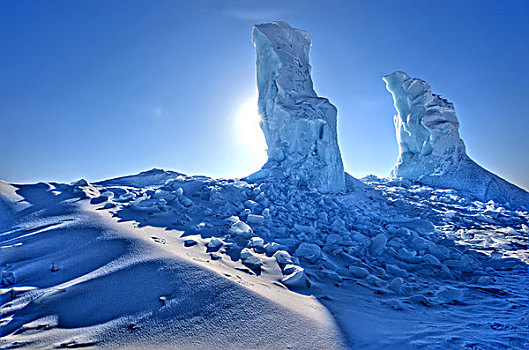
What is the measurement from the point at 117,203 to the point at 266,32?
11029mm

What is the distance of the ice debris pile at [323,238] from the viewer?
382 centimetres

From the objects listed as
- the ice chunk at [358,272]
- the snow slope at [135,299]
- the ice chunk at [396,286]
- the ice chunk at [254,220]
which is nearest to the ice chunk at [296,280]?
the snow slope at [135,299]

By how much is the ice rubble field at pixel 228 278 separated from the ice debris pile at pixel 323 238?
3cm

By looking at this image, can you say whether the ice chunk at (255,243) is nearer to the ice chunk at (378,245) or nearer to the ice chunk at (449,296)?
the ice chunk at (378,245)

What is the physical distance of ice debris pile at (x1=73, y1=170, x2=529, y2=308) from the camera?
382 centimetres

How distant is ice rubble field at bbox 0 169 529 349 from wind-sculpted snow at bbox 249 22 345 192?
3.92 m

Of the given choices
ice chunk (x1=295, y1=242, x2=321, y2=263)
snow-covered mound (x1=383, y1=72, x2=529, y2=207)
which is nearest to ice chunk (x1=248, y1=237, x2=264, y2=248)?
ice chunk (x1=295, y1=242, x2=321, y2=263)

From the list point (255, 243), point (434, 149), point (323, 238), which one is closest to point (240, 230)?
point (255, 243)

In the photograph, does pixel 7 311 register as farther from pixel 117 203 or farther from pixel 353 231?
pixel 353 231

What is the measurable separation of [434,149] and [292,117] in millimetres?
10609

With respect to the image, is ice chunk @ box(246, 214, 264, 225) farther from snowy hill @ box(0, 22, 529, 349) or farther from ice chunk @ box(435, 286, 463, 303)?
ice chunk @ box(435, 286, 463, 303)

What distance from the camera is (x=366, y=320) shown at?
263cm

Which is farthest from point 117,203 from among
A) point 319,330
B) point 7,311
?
point 319,330

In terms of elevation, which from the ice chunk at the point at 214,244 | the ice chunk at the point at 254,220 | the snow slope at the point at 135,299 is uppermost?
the ice chunk at the point at 254,220
